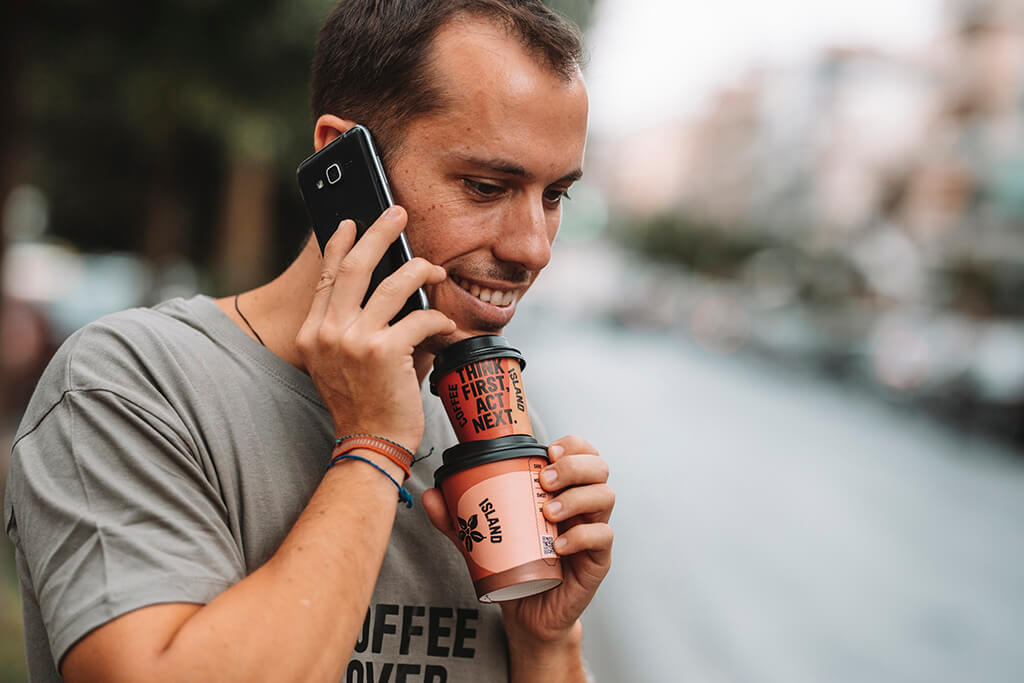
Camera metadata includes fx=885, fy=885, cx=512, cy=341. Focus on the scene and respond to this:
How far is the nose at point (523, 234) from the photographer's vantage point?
1.64m

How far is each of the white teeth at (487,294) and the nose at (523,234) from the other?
7 centimetres

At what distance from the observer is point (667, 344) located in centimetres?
3888

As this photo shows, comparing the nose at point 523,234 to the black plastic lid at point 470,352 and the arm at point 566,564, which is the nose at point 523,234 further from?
the arm at point 566,564

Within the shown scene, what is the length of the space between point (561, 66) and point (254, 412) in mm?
831

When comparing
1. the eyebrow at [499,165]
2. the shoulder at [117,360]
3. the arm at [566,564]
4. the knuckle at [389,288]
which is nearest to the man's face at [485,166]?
the eyebrow at [499,165]

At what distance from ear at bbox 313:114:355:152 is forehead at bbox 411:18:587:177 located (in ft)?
0.58

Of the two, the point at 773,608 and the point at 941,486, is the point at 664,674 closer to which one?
the point at 773,608

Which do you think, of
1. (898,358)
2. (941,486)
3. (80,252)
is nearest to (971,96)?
(898,358)

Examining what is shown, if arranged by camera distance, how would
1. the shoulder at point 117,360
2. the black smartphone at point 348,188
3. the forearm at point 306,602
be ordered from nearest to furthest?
the forearm at point 306,602 → the shoulder at point 117,360 → the black smartphone at point 348,188

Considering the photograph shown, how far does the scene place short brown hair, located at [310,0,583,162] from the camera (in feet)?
5.30

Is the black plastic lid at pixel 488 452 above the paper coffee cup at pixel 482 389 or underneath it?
underneath

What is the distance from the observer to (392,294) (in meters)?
1.40

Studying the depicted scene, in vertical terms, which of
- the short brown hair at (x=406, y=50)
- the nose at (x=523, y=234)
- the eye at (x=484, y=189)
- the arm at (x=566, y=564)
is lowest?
the arm at (x=566, y=564)

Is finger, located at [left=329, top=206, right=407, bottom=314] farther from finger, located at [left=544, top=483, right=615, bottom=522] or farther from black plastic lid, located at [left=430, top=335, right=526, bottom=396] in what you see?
finger, located at [left=544, top=483, right=615, bottom=522]
